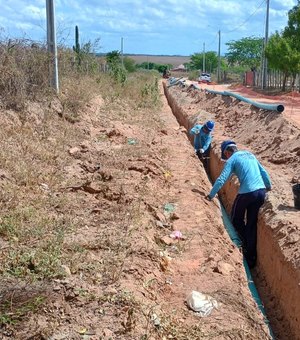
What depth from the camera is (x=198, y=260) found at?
5.95 m

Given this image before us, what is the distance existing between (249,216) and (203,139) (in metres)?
5.04

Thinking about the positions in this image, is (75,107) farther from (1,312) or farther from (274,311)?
(1,312)

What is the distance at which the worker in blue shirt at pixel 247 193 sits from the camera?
750 cm

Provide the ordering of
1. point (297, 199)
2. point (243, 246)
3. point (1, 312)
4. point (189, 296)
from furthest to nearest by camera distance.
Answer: point (243, 246), point (297, 199), point (189, 296), point (1, 312)

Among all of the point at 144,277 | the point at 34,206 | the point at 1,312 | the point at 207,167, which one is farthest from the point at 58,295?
the point at 207,167

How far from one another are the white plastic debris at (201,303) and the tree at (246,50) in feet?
240

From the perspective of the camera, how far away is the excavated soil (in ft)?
12.5

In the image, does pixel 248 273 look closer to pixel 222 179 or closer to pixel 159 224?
pixel 222 179

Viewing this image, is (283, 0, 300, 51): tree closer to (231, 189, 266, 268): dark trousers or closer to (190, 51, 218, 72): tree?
(231, 189, 266, 268): dark trousers

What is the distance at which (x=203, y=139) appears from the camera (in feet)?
41.2

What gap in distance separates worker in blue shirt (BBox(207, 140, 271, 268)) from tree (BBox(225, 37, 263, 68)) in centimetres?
7004

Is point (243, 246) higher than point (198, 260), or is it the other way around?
point (198, 260)

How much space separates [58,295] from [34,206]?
2166 millimetres

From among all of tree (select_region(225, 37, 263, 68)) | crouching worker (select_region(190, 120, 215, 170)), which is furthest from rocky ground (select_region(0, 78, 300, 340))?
tree (select_region(225, 37, 263, 68))
